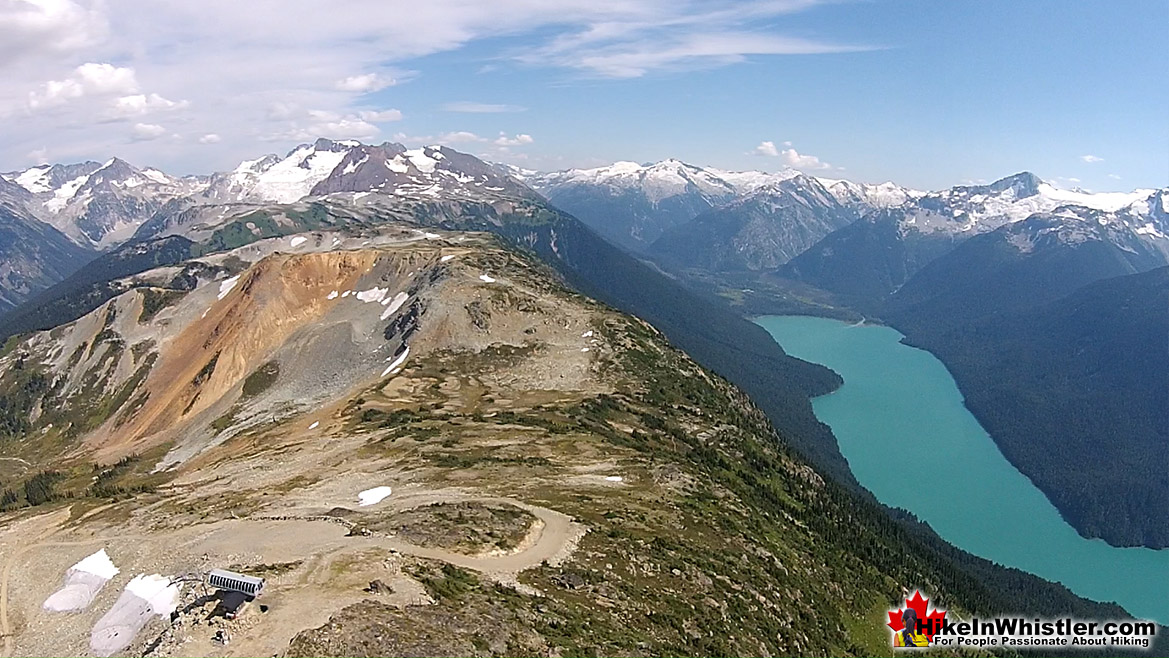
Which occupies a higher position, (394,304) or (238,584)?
(238,584)

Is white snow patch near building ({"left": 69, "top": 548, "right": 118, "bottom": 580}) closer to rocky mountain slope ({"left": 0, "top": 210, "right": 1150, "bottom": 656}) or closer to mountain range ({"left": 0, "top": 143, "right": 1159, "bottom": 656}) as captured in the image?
rocky mountain slope ({"left": 0, "top": 210, "right": 1150, "bottom": 656})

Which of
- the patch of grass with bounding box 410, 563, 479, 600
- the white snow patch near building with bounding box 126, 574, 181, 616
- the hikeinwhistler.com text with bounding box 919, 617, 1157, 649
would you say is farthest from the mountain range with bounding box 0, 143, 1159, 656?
the hikeinwhistler.com text with bounding box 919, 617, 1157, 649


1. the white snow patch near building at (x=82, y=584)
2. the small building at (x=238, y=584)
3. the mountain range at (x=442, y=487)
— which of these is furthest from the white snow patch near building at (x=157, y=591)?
the small building at (x=238, y=584)

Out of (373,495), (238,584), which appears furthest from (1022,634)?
(373,495)

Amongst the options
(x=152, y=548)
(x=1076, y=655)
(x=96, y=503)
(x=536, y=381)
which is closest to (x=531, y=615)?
(x=152, y=548)

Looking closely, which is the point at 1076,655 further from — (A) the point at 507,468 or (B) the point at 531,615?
(B) the point at 531,615

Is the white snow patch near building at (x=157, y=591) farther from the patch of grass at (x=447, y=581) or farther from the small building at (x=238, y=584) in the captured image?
the patch of grass at (x=447, y=581)

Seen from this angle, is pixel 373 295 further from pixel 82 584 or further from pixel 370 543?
pixel 370 543
